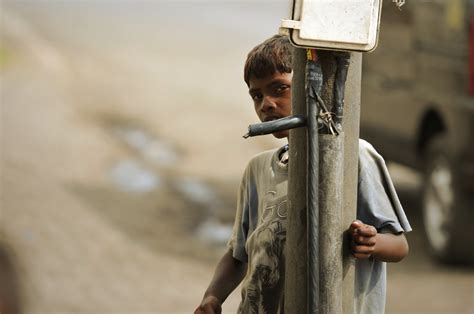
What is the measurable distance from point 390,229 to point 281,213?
0.29 metres

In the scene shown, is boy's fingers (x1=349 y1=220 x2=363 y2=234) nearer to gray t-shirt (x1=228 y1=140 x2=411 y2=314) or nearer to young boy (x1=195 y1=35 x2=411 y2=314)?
young boy (x1=195 y1=35 x2=411 y2=314)

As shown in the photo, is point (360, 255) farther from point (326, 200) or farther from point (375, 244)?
point (326, 200)

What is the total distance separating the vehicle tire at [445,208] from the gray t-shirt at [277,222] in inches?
196

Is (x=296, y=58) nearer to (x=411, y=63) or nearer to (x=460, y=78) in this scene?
(x=460, y=78)

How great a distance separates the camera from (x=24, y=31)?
1383 cm

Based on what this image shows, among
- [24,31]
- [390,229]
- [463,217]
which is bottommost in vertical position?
[390,229]

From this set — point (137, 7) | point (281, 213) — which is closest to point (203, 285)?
point (281, 213)

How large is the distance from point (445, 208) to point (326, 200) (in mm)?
5656

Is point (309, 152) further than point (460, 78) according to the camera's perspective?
No

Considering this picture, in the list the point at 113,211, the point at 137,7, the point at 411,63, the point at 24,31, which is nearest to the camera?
the point at 411,63

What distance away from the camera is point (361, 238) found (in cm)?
295

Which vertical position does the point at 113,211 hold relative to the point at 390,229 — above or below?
above

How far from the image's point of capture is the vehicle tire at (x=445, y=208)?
8211 millimetres

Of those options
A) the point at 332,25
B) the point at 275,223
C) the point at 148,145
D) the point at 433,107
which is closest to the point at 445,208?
the point at 433,107
